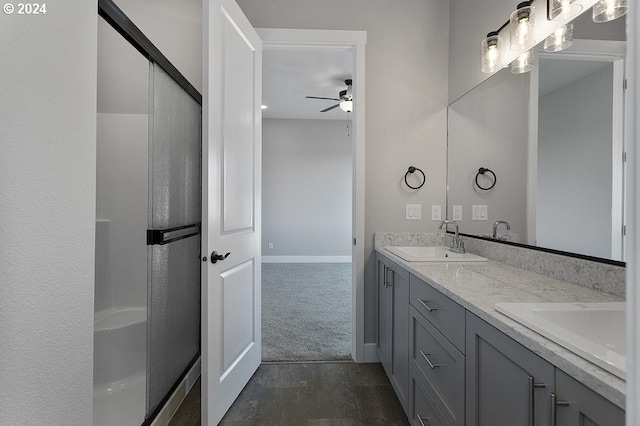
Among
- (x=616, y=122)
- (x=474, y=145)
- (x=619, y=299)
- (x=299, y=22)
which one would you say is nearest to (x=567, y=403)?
(x=619, y=299)

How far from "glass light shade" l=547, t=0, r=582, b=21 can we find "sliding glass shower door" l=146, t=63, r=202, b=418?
1785 millimetres

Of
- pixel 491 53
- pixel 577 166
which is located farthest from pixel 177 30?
pixel 577 166

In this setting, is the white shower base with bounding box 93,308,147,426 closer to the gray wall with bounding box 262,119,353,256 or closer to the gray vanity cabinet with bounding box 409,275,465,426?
the gray vanity cabinet with bounding box 409,275,465,426

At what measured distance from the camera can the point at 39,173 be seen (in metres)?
0.83

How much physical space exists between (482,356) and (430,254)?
123 centimetres

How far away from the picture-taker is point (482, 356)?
1015 millimetres

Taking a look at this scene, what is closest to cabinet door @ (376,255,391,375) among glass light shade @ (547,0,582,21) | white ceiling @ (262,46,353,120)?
glass light shade @ (547,0,582,21)

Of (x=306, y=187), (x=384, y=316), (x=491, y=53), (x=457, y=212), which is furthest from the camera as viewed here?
(x=306, y=187)

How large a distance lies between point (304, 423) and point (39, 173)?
1617mm

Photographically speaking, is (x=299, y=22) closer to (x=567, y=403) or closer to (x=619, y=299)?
(x=619, y=299)

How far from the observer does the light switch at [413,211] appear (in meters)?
2.50

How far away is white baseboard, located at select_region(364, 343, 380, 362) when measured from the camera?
2426 millimetres

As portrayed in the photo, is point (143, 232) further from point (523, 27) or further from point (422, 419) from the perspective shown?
point (523, 27)

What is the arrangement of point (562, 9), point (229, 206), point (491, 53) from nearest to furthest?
point (562, 9) → point (229, 206) → point (491, 53)
